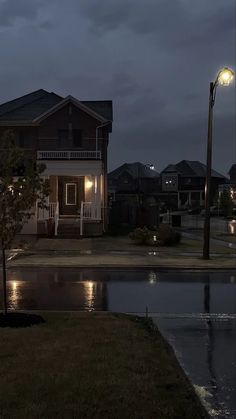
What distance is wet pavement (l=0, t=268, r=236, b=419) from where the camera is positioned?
6848 mm

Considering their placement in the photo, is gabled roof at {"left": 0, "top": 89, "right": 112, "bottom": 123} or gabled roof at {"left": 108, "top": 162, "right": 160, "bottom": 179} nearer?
gabled roof at {"left": 0, "top": 89, "right": 112, "bottom": 123}

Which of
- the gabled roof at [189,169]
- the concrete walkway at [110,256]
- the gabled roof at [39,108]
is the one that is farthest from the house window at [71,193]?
the gabled roof at [189,169]

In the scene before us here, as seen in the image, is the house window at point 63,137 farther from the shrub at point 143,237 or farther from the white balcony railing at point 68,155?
the shrub at point 143,237

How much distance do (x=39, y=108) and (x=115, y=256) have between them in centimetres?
1987

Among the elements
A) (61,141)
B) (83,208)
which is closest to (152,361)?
(83,208)

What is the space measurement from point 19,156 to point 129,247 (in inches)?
638

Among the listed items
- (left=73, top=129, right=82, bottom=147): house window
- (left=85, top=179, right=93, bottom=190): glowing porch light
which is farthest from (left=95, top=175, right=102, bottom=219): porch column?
(left=73, top=129, right=82, bottom=147): house window

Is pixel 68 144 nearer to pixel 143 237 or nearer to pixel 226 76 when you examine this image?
pixel 143 237

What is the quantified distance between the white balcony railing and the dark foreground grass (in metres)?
25.6

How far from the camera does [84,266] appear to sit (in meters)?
18.5

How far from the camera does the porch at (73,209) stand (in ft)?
97.1

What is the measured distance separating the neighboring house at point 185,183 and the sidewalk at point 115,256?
80126mm

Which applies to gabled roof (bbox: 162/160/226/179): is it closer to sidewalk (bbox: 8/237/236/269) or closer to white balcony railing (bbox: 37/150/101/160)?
white balcony railing (bbox: 37/150/101/160)

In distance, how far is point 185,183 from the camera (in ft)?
364
